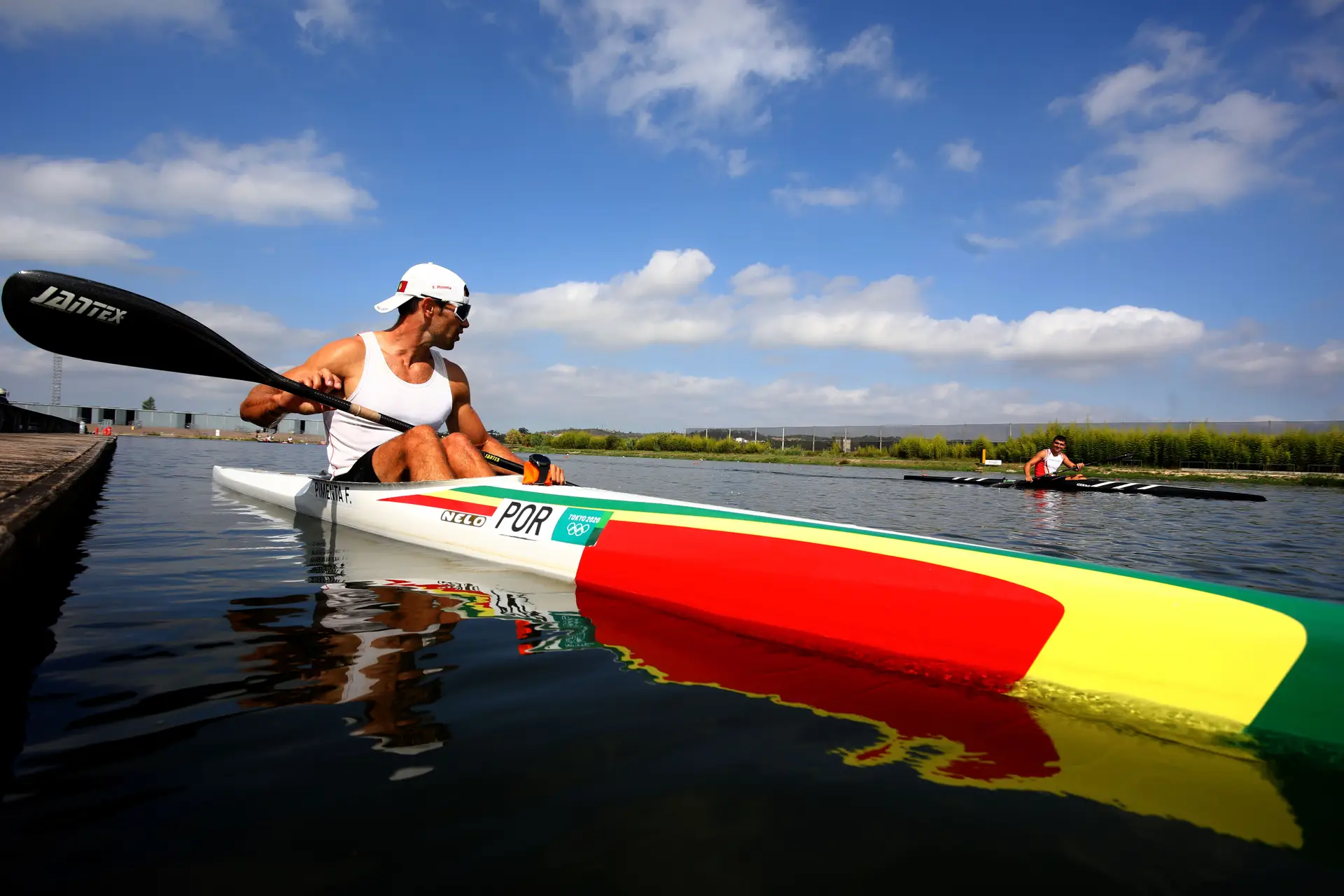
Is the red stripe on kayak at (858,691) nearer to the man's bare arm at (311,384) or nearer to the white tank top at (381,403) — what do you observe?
the white tank top at (381,403)

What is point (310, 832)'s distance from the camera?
1415 millimetres

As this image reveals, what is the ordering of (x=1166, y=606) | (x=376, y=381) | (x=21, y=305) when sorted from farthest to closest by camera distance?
(x=376, y=381)
(x=21, y=305)
(x=1166, y=606)

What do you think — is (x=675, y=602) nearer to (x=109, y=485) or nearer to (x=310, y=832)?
(x=310, y=832)

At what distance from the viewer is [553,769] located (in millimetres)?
1739

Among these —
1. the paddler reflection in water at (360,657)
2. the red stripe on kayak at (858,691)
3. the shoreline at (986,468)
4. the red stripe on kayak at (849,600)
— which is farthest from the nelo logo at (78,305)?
the shoreline at (986,468)

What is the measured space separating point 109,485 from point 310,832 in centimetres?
1200

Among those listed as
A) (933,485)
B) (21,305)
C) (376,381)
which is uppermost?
(21,305)

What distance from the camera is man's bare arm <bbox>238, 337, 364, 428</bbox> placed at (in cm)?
466

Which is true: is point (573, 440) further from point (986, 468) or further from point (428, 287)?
point (428, 287)

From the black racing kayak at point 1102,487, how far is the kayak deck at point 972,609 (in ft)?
44.2

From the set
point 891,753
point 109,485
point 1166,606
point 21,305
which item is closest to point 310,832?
point 891,753

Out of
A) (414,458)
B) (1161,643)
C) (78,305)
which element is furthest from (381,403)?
(1161,643)

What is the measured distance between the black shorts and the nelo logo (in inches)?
69.9

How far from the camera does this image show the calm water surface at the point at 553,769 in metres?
1.36
